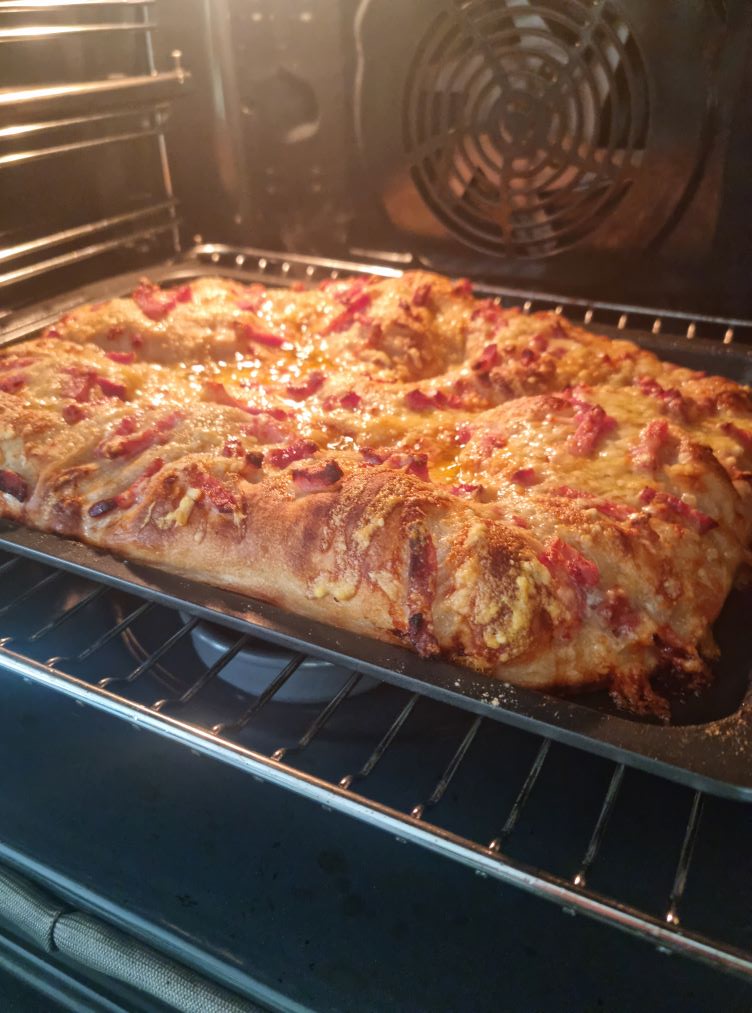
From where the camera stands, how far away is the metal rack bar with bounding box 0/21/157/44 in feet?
5.84

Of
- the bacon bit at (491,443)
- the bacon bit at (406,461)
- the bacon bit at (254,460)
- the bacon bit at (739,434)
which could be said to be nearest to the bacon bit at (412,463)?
the bacon bit at (406,461)

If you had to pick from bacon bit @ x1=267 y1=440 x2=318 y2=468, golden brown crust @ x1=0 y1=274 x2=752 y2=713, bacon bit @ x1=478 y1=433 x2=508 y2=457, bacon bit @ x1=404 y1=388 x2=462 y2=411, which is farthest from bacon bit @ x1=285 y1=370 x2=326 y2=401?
bacon bit @ x1=478 y1=433 x2=508 y2=457

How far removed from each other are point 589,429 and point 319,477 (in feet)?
1.69

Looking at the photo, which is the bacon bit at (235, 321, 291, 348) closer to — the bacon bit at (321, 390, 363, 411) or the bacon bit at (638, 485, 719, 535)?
the bacon bit at (321, 390, 363, 411)

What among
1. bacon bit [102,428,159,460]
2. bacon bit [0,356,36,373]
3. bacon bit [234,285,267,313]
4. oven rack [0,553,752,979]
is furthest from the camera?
bacon bit [234,285,267,313]

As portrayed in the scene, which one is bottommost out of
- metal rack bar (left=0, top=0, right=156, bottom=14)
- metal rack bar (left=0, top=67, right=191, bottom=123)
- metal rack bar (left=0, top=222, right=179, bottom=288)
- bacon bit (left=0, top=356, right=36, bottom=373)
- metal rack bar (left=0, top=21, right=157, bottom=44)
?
bacon bit (left=0, top=356, right=36, bottom=373)

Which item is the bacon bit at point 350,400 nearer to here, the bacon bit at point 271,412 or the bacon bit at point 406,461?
the bacon bit at point 271,412

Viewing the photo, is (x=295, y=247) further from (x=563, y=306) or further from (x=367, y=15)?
(x=563, y=306)

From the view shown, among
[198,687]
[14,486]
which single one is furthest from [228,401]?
[198,687]

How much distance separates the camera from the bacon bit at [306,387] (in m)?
1.83

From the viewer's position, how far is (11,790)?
4.41 feet

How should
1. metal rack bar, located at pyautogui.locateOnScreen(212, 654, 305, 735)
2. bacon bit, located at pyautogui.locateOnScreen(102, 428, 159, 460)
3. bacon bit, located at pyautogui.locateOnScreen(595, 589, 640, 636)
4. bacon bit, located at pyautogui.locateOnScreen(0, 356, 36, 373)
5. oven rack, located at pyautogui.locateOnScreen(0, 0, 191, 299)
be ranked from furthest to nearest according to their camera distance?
oven rack, located at pyautogui.locateOnScreen(0, 0, 191, 299)
bacon bit, located at pyautogui.locateOnScreen(0, 356, 36, 373)
bacon bit, located at pyautogui.locateOnScreen(102, 428, 159, 460)
bacon bit, located at pyautogui.locateOnScreen(595, 589, 640, 636)
metal rack bar, located at pyautogui.locateOnScreen(212, 654, 305, 735)

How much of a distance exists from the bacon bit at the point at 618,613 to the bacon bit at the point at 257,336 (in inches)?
45.3

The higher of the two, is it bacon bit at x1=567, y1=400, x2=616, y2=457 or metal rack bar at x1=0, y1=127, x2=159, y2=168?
metal rack bar at x1=0, y1=127, x2=159, y2=168
